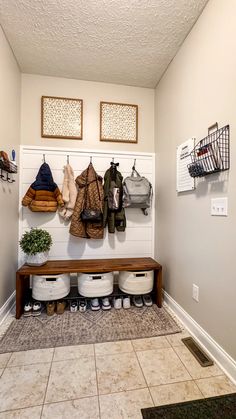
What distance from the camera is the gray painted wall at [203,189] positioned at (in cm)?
135

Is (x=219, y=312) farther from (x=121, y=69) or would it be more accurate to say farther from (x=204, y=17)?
(x=121, y=69)

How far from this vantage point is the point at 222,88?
142 cm

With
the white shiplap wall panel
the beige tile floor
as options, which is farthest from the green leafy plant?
the beige tile floor

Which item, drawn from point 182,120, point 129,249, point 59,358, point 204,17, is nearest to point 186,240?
point 129,249

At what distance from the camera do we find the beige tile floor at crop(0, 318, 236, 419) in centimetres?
111

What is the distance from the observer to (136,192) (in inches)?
95.2

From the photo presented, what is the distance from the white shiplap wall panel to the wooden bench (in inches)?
10.0

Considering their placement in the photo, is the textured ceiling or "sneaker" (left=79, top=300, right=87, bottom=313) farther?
"sneaker" (left=79, top=300, right=87, bottom=313)

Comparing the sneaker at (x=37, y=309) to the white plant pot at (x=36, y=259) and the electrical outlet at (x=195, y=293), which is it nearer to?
the white plant pot at (x=36, y=259)

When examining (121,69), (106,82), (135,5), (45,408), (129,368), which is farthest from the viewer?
(106,82)

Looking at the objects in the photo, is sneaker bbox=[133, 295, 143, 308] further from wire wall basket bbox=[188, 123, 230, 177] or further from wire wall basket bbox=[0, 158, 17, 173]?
wire wall basket bbox=[0, 158, 17, 173]

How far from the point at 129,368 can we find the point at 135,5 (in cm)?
259

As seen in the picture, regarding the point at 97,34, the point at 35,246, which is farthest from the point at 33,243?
the point at 97,34

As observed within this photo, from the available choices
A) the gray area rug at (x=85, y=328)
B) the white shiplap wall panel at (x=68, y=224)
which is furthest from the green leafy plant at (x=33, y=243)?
the gray area rug at (x=85, y=328)
